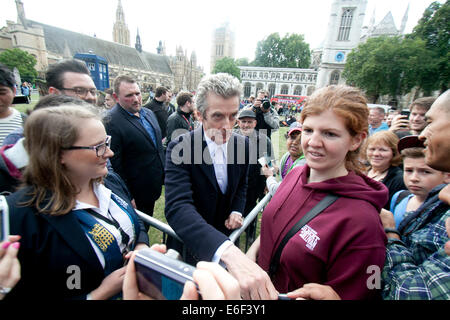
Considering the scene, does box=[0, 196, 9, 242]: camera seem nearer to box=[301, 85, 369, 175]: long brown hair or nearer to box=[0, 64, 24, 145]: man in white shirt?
box=[301, 85, 369, 175]: long brown hair

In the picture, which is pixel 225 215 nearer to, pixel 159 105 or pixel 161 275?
pixel 161 275

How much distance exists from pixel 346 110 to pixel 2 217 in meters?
2.05

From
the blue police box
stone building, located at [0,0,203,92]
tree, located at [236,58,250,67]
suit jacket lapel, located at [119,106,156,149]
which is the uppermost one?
tree, located at [236,58,250,67]

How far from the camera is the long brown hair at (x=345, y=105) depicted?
4.22 feet

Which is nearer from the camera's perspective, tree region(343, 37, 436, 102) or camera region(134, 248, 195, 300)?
camera region(134, 248, 195, 300)

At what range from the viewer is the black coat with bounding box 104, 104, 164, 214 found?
10.8 feet

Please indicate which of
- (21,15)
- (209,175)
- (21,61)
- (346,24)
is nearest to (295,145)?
(209,175)

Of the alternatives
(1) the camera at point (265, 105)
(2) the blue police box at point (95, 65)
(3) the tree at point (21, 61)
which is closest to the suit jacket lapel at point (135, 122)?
(1) the camera at point (265, 105)

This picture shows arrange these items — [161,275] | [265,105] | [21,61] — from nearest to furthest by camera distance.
→ [161,275] → [265,105] → [21,61]

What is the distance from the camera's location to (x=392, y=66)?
2989 centimetres

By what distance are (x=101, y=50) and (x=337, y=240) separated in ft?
230

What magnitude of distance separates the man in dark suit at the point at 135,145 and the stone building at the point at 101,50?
152 feet

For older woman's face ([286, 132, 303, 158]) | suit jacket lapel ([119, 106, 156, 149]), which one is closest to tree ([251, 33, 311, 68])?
older woman's face ([286, 132, 303, 158])

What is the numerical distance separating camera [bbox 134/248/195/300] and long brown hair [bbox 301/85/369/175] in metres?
1.22
